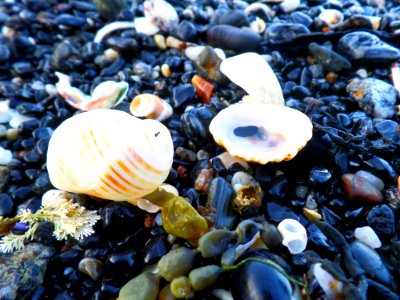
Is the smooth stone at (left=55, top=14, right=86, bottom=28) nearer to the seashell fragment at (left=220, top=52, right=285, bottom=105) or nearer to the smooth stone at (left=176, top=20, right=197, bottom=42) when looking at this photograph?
the smooth stone at (left=176, top=20, right=197, bottom=42)

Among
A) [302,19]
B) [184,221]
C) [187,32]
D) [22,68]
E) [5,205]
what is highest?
[302,19]

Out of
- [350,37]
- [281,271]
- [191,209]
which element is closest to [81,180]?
[191,209]

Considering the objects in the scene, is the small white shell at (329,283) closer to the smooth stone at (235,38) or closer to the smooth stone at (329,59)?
the smooth stone at (329,59)

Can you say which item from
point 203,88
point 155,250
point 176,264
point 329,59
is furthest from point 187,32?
point 176,264

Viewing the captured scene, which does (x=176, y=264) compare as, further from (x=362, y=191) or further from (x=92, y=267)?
(x=362, y=191)

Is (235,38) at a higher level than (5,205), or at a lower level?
higher

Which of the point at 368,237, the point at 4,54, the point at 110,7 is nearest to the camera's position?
the point at 368,237
